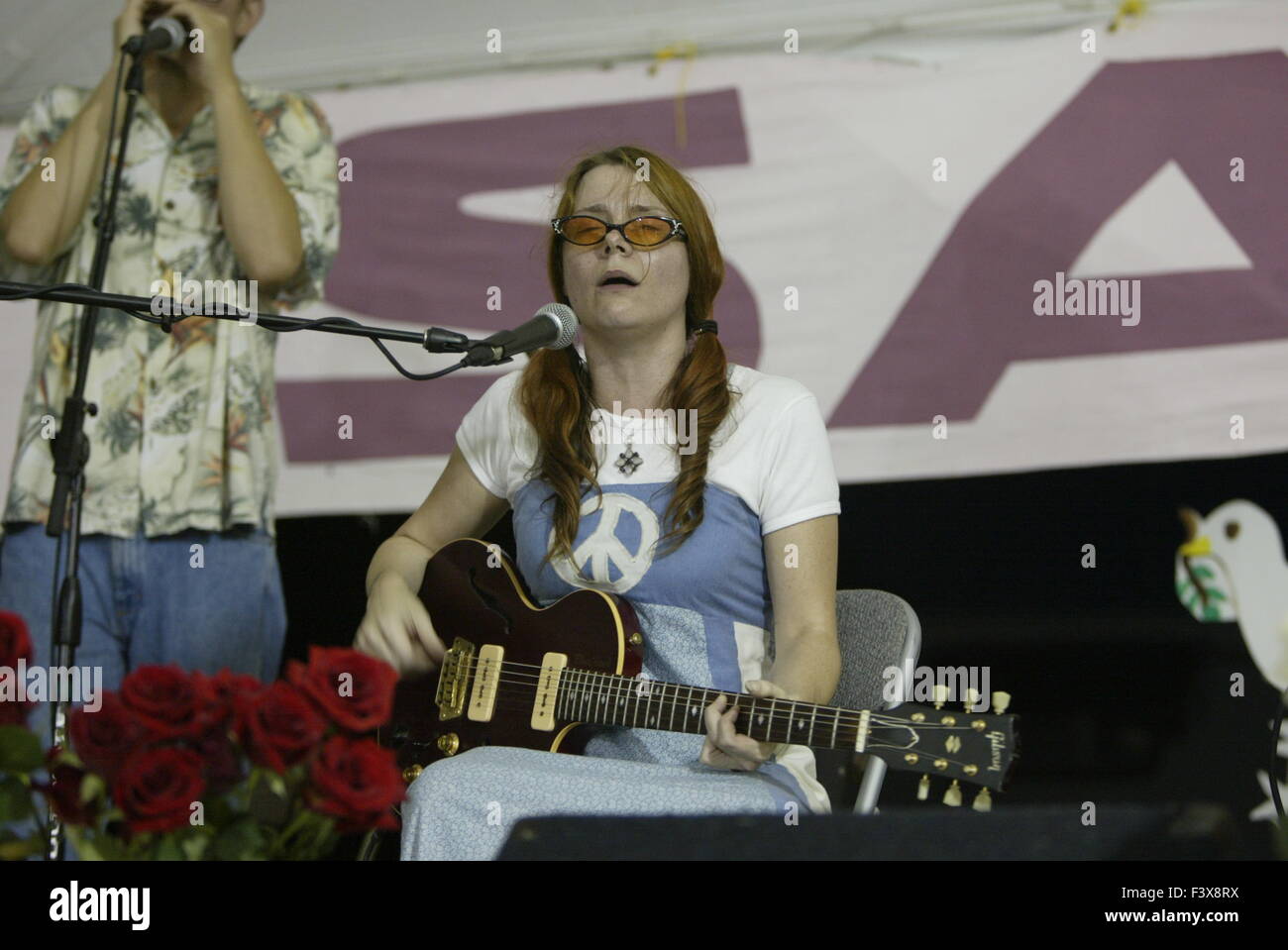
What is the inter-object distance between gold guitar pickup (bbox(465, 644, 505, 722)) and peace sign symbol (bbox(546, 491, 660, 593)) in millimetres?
146

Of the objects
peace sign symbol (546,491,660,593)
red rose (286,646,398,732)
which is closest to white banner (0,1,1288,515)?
peace sign symbol (546,491,660,593)

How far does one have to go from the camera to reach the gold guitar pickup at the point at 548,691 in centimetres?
178

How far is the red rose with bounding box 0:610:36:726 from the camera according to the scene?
1025 mm

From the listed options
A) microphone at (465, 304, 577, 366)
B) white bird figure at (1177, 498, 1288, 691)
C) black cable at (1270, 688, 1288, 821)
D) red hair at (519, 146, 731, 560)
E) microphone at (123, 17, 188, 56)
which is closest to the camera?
microphone at (465, 304, 577, 366)

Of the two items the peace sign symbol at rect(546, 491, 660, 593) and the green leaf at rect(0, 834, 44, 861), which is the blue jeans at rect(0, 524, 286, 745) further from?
the green leaf at rect(0, 834, 44, 861)

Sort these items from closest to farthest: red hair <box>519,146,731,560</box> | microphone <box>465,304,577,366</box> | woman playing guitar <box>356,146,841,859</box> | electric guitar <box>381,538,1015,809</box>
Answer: microphone <box>465,304,577,366</box>, electric guitar <box>381,538,1015,809</box>, woman playing guitar <box>356,146,841,859</box>, red hair <box>519,146,731,560</box>

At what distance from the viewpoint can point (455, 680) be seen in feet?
6.09

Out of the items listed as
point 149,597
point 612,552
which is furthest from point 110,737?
point 149,597

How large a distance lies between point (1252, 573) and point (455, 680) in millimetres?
1605

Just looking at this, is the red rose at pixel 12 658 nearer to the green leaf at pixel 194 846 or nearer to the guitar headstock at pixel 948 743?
the green leaf at pixel 194 846

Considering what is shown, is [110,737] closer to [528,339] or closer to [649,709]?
[528,339]

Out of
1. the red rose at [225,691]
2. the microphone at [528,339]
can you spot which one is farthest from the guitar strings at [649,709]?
the red rose at [225,691]

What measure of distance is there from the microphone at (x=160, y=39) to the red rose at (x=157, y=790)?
147cm
